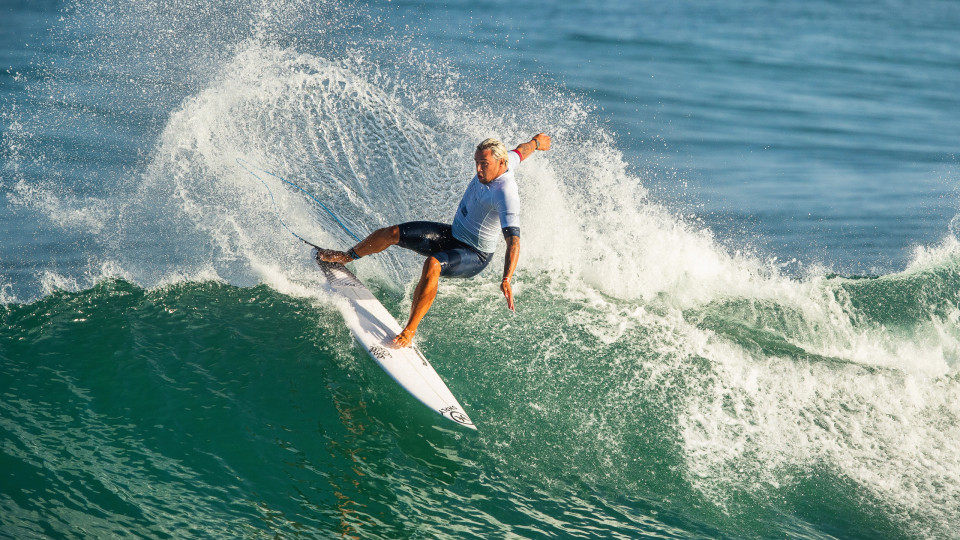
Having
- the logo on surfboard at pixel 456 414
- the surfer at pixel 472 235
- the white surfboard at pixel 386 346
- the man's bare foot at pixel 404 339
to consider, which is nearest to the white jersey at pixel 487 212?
the surfer at pixel 472 235

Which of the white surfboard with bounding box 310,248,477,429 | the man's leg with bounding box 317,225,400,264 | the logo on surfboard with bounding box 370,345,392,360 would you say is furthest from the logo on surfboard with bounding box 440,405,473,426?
the man's leg with bounding box 317,225,400,264

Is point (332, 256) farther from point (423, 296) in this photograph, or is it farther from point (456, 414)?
point (456, 414)

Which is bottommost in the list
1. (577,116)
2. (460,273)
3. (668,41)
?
(460,273)

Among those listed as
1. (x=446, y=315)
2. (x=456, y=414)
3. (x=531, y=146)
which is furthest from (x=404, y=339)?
(x=531, y=146)

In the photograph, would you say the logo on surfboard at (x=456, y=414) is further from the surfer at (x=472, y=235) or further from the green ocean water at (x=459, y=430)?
the surfer at (x=472, y=235)

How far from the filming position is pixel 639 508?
210 inches

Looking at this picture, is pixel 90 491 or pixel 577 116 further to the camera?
pixel 577 116

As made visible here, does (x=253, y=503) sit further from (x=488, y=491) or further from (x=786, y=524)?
(x=786, y=524)

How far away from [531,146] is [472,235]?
1.12 metres

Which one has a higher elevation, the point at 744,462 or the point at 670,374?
the point at 670,374

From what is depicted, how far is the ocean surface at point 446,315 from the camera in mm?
5281

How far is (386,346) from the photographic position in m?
6.18

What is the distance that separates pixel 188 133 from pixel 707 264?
551 cm

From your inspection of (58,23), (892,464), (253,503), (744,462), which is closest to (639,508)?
(744,462)
